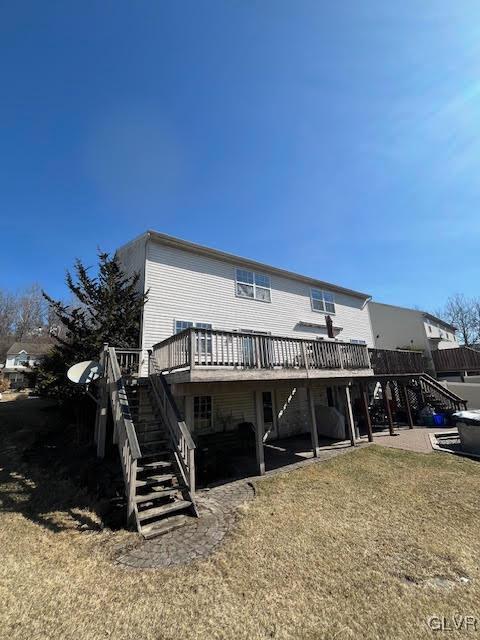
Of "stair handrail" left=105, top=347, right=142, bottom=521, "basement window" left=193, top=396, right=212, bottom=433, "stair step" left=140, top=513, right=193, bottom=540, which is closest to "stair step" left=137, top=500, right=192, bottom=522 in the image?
"stair step" left=140, top=513, right=193, bottom=540

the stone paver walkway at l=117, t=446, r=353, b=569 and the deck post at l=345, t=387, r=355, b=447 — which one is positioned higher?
the deck post at l=345, t=387, r=355, b=447

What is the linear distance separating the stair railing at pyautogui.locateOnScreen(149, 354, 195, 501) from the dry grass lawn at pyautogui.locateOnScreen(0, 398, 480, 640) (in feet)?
4.82

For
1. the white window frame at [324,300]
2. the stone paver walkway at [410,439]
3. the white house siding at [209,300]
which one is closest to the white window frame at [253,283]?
A: the white house siding at [209,300]

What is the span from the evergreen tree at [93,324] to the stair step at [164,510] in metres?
6.50

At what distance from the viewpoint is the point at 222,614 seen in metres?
3.36

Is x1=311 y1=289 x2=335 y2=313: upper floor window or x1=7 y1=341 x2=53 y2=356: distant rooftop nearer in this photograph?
x1=311 y1=289 x2=335 y2=313: upper floor window

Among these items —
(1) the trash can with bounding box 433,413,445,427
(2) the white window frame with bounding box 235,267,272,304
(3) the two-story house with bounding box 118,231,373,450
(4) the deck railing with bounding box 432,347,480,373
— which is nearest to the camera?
(3) the two-story house with bounding box 118,231,373,450

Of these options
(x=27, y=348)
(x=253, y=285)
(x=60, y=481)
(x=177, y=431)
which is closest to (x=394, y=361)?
(x=253, y=285)

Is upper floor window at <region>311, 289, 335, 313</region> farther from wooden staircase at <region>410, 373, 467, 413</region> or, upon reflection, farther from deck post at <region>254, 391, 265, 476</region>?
deck post at <region>254, 391, 265, 476</region>

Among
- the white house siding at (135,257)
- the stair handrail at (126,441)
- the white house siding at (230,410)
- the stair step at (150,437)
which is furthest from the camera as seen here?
the white house siding at (230,410)

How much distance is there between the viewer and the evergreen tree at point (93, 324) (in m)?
10.7

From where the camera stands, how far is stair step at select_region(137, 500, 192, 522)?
5.46 meters

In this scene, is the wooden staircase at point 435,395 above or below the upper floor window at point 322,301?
below

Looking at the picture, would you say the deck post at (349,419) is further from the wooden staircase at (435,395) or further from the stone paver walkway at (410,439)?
the wooden staircase at (435,395)
